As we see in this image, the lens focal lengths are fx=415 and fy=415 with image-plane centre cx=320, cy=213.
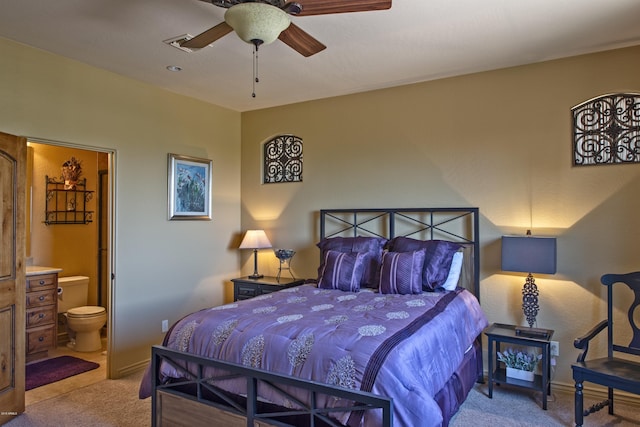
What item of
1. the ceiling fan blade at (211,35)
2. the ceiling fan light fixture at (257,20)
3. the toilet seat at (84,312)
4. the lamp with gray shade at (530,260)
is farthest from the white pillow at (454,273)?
the toilet seat at (84,312)

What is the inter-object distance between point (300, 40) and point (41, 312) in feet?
13.0

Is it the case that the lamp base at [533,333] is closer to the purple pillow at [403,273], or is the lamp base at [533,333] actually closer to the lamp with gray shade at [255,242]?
the purple pillow at [403,273]

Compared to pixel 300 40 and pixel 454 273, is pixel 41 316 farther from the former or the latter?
pixel 454 273

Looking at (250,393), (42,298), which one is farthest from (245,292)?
(250,393)

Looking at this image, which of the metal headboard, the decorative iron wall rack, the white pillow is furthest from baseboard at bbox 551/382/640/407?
the decorative iron wall rack

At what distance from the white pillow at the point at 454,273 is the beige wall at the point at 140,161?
8.77 feet

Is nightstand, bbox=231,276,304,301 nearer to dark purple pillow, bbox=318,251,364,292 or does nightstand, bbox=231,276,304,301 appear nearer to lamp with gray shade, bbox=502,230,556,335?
dark purple pillow, bbox=318,251,364,292

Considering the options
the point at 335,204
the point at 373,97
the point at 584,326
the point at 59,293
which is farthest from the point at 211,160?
the point at 584,326

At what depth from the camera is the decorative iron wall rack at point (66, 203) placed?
16.5 feet

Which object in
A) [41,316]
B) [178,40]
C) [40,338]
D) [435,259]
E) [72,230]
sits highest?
[178,40]

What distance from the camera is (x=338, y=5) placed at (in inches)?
78.0

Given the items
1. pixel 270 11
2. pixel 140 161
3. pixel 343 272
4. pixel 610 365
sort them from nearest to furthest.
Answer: pixel 270 11 < pixel 610 365 < pixel 343 272 < pixel 140 161

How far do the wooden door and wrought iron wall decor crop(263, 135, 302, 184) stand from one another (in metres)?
2.52

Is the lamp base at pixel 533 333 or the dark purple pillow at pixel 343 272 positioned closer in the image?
the lamp base at pixel 533 333
